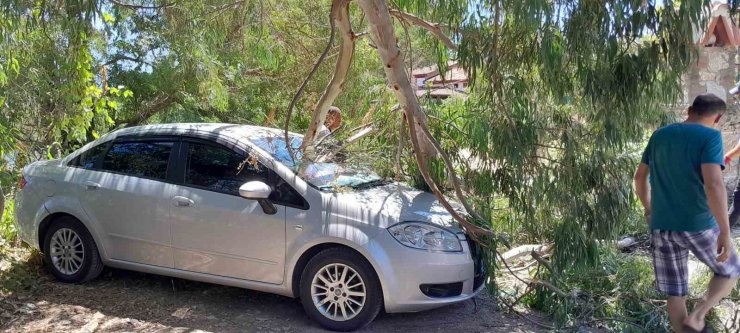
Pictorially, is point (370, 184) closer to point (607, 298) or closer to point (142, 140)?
point (142, 140)

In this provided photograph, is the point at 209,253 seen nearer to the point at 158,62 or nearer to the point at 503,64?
the point at 503,64

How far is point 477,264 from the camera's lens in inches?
224

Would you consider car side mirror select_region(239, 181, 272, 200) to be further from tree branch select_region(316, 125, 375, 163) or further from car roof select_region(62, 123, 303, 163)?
tree branch select_region(316, 125, 375, 163)

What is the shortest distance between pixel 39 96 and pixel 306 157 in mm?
5131

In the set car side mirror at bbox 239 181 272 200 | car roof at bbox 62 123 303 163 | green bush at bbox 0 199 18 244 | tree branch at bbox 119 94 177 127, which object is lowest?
green bush at bbox 0 199 18 244

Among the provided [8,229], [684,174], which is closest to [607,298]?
[684,174]

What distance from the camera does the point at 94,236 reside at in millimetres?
6215

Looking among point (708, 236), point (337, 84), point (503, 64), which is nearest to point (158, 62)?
point (337, 84)

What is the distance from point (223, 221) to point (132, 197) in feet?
3.32

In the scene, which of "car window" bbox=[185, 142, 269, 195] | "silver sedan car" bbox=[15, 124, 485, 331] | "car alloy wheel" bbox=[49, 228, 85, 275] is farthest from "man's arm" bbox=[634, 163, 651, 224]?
"car alloy wheel" bbox=[49, 228, 85, 275]

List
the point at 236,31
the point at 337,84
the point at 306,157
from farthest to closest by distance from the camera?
the point at 236,31 < the point at 337,84 < the point at 306,157

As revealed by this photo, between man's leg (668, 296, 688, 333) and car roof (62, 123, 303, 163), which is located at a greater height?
car roof (62, 123, 303, 163)

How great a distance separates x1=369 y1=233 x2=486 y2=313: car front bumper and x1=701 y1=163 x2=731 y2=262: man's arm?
Result: 6.28 ft

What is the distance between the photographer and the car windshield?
5.71m
